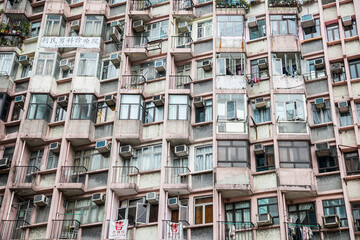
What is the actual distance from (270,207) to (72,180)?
8.04 metres

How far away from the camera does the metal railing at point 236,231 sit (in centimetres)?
1908

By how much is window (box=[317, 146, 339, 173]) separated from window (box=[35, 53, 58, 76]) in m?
12.3

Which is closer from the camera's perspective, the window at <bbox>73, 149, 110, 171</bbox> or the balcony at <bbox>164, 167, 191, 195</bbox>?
the balcony at <bbox>164, 167, 191, 195</bbox>

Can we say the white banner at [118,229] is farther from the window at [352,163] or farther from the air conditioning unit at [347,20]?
the air conditioning unit at [347,20]

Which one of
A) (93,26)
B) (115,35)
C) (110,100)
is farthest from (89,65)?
(110,100)

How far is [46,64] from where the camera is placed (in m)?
24.8

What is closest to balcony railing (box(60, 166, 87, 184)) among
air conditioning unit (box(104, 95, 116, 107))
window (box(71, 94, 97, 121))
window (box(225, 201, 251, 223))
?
window (box(71, 94, 97, 121))

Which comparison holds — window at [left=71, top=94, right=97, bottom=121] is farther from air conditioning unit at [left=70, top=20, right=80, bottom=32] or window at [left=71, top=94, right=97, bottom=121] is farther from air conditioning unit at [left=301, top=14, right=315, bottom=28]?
air conditioning unit at [left=301, top=14, right=315, bottom=28]

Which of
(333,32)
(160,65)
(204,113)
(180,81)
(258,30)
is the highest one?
(258,30)

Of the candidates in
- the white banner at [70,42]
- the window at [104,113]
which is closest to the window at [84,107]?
the window at [104,113]

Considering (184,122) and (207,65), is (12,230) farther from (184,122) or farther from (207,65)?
(207,65)

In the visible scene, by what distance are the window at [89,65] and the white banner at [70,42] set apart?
51 centimetres

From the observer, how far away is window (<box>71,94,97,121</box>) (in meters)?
23.0

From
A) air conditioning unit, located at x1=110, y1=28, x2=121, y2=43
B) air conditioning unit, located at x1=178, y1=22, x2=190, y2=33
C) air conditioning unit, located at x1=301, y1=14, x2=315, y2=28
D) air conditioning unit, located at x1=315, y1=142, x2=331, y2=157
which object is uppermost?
A: air conditioning unit, located at x1=178, y1=22, x2=190, y2=33
